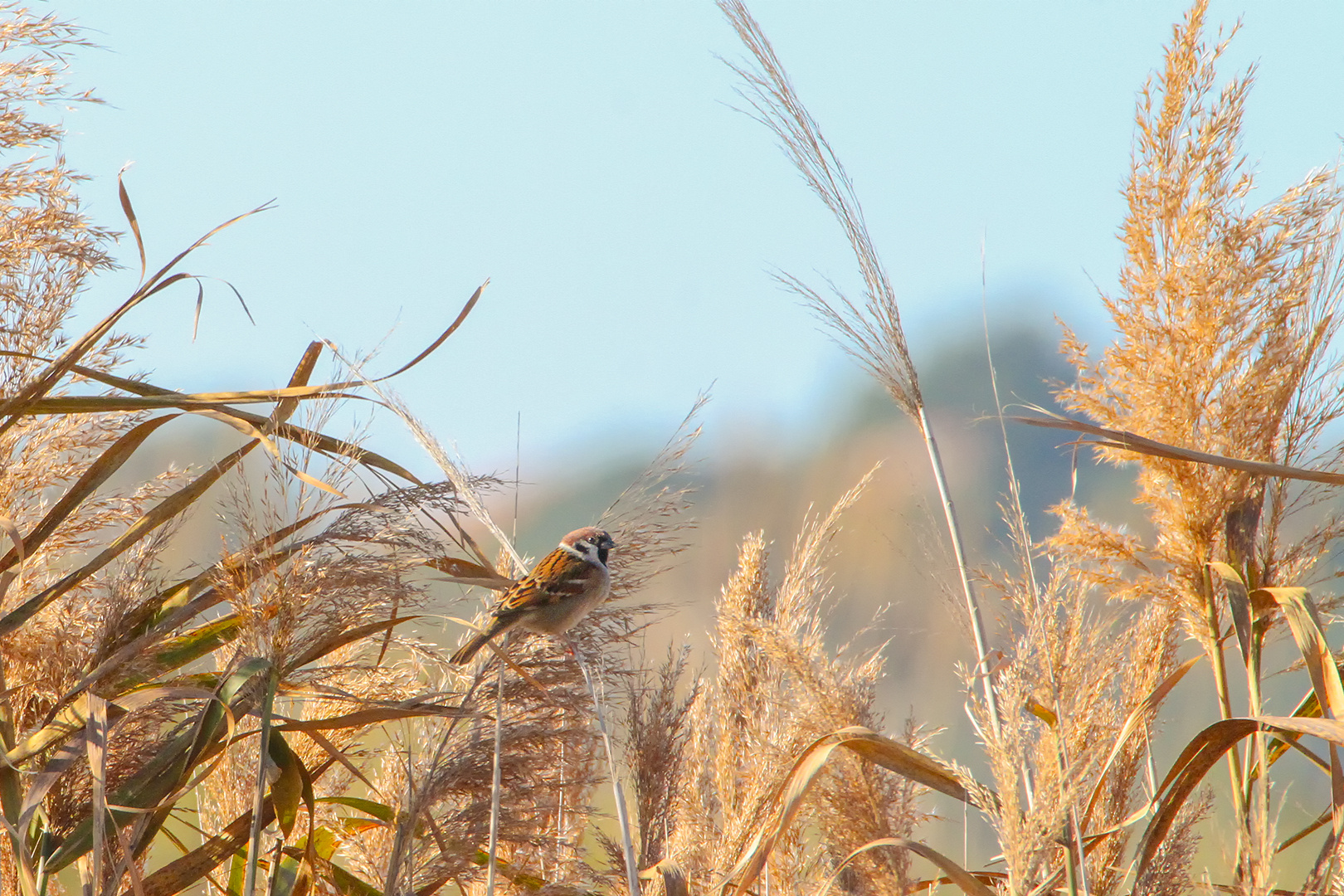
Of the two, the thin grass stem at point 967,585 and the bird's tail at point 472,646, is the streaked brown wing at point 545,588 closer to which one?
the bird's tail at point 472,646

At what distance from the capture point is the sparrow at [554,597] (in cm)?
222

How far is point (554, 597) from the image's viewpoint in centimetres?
225

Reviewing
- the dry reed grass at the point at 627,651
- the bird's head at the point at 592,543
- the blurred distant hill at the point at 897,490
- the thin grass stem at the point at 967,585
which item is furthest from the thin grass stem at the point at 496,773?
the blurred distant hill at the point at 897,490

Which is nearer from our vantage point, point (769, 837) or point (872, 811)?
point (769, 837)

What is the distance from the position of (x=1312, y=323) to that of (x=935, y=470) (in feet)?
2.62

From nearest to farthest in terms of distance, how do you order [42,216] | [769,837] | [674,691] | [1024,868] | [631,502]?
1. [1024,868]
2. [769,837]
3. [42,216]
4. [631,502]
5. [674,691]

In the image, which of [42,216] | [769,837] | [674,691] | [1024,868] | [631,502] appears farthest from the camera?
[674,691]

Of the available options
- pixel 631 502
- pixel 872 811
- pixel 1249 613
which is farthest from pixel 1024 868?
pixel 631 502

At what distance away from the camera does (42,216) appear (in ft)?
6.66

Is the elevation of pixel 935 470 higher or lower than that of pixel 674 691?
higher

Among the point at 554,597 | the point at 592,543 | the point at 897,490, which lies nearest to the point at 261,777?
the point at 554,597

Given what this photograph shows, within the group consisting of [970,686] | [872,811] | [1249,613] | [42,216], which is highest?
[42,216]

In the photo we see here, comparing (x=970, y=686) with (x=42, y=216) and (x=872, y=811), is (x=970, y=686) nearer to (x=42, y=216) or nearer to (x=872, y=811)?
(x=872, y=811)

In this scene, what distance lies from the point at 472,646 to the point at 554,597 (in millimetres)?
192
